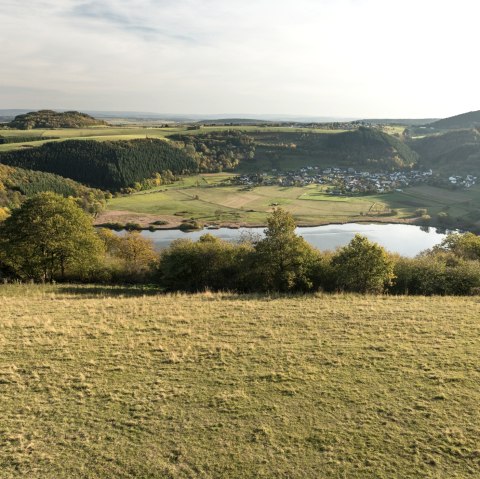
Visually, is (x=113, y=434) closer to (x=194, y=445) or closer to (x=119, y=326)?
(x=194, y=445)

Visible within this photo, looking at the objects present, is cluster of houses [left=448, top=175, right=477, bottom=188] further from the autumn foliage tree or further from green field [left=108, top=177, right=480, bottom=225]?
the autumn foliage tree

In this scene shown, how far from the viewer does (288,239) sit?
37.4 m

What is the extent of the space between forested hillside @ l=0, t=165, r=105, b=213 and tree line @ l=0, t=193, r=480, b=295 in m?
83.9

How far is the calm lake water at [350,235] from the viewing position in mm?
107750

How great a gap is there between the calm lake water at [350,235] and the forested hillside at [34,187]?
3799cm

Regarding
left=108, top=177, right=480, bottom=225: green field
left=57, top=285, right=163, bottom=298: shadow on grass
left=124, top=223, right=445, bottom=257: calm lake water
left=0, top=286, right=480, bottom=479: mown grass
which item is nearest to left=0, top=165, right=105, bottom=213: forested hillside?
left=108, top=177, right=480, bottom=225: green field

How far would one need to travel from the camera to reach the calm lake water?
108 meters

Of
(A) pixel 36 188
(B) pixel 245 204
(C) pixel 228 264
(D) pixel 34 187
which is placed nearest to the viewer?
(C) pixel 228 264

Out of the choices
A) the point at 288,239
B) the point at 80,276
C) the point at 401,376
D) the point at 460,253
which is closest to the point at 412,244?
the point at 460,253

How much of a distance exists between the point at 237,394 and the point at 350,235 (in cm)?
10761

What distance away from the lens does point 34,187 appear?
142m

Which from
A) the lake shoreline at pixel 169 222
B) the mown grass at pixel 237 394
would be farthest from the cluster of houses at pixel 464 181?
the mown grass at pixel 237 394

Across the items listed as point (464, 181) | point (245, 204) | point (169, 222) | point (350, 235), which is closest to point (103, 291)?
point (350, 235)

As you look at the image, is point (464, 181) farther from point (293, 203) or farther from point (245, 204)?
point (245, 204)
